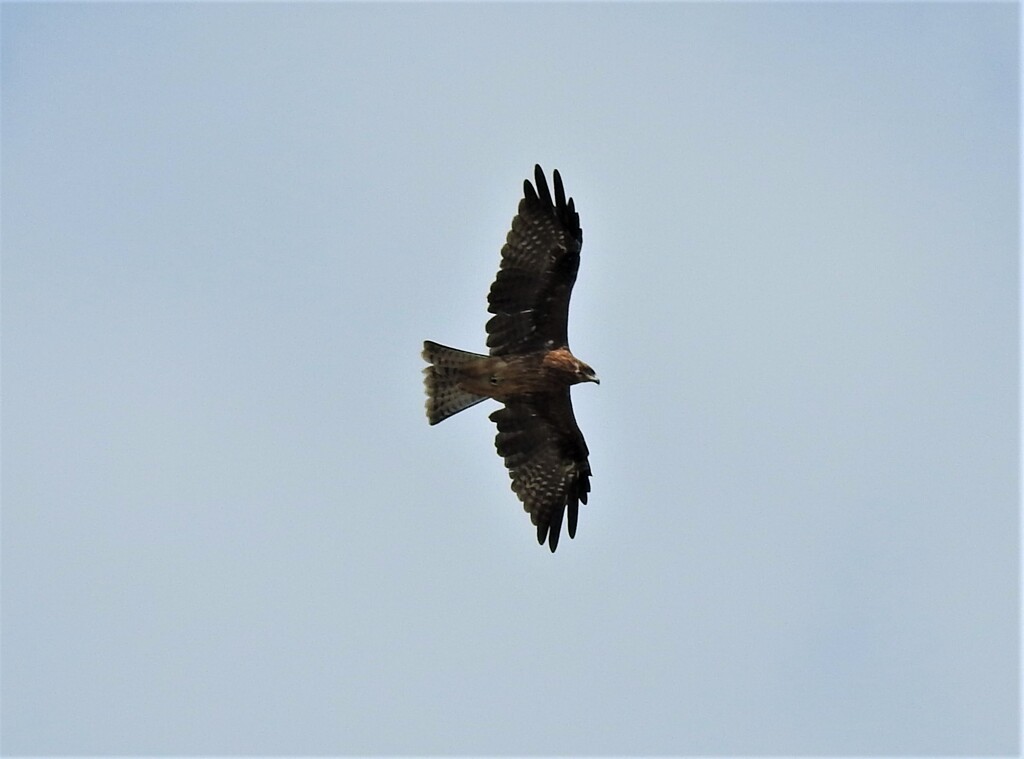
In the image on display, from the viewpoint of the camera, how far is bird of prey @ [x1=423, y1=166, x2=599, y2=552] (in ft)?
63.5

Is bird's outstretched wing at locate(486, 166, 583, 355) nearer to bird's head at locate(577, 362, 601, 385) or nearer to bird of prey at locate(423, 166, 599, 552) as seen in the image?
bird of prey at locate(423, 166, 599, 552)

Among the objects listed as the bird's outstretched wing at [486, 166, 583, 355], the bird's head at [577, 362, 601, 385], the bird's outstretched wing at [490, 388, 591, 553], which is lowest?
the bird's outstretched wing at [490, 388, 591, 553]

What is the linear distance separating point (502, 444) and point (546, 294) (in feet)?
6.66

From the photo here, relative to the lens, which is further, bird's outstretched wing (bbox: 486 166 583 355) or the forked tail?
the forked tail

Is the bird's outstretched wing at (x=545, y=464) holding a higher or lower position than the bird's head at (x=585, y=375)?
lower

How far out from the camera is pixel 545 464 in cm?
2064

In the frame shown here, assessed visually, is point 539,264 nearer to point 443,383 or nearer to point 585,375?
point 585,375

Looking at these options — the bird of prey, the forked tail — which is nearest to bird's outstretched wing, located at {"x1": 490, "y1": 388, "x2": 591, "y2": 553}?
the bird of prey

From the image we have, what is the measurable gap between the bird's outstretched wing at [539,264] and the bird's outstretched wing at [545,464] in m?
1.23

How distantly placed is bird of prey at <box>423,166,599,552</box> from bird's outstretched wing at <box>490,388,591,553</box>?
2cm

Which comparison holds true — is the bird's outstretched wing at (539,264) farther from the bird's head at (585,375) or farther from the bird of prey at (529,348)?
the bird's head at (585,375)

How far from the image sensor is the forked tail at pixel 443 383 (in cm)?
1977

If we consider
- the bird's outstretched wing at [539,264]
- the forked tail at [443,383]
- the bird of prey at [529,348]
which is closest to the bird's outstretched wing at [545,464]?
the bird of prey at [529,348]

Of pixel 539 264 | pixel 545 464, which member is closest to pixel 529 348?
pixel 539 264
